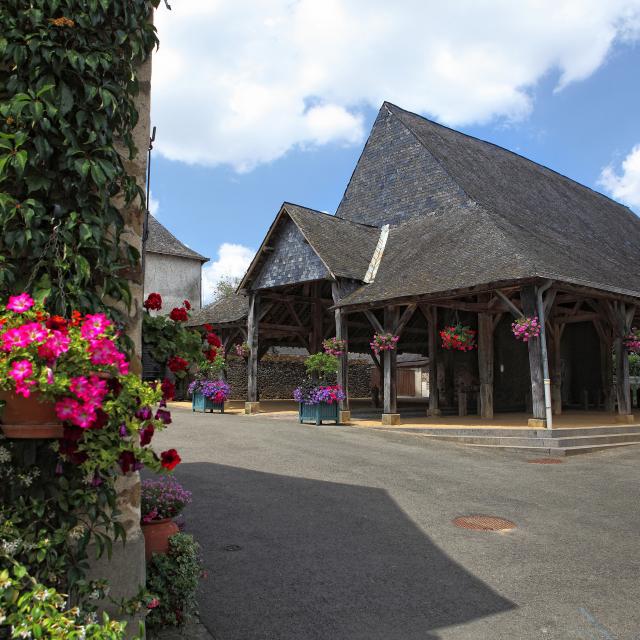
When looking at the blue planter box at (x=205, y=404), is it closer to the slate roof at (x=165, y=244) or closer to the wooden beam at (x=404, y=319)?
the wooden beam at (x=404, y=319)

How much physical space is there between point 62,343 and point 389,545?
412 cm

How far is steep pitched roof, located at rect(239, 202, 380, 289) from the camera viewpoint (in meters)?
16.0

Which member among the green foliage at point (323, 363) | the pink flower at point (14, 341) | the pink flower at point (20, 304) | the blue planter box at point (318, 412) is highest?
the green foliage at point (323, 363)

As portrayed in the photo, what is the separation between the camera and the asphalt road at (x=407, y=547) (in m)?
4.07

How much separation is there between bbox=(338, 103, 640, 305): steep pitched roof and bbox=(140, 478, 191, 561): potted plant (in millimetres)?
9089

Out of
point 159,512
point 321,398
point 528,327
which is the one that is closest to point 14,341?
point 159,512

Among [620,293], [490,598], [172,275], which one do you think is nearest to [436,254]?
[620,293]

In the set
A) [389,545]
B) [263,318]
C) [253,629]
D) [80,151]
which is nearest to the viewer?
[80,151]

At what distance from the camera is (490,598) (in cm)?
448

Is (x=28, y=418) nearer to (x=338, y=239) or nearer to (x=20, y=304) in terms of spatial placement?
(x=20, y=304)

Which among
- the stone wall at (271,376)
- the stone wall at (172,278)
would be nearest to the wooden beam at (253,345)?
the stone wall at (271,376)

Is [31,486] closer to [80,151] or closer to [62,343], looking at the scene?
[62,343]

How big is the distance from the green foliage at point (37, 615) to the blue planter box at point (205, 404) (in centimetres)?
1619

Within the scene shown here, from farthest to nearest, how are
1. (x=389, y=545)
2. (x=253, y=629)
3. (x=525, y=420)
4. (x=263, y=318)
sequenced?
(x=263, y=318)
(x=525, y=420)
(x=389, y=545)
(x=253, y=629)
